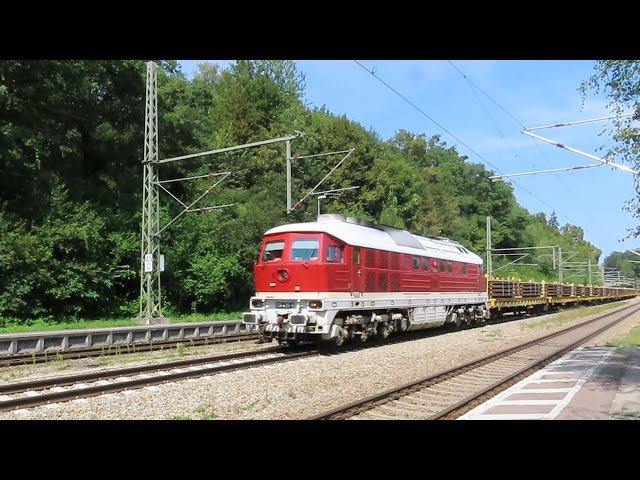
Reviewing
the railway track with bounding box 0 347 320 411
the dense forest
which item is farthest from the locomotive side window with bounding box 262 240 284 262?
the dense forest

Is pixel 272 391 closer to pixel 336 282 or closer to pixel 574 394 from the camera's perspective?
pixel 574 394

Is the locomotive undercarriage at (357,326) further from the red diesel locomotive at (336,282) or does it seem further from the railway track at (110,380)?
the railway track at (110,380)

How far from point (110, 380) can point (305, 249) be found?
6532 mm

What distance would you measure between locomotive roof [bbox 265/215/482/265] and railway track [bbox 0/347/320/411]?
3.63 metres

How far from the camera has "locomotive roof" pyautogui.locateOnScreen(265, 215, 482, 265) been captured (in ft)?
56.3

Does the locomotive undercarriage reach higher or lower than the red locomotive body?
lower

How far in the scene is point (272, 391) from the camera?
11180 mm

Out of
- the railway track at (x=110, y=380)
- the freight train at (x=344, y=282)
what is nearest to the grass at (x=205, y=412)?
the railway track at (x=110, y=380)

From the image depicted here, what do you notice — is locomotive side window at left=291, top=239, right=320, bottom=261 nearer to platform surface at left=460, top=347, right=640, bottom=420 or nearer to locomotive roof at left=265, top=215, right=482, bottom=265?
locomotive roof at left=265, top=215, right=482, bottom=265

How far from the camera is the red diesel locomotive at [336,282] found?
53.3 ft

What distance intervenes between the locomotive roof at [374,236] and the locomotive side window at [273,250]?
0.36 metres

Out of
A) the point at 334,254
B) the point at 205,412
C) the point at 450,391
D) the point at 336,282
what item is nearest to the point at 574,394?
the point at 450,391

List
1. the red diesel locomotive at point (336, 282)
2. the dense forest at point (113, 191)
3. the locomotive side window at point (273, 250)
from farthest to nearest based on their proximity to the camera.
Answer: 1. the dense forest at point (113, 191)
2. the locomotive side window at point (273, 250)
3. the red diesel locomotive at point (336, 282)
